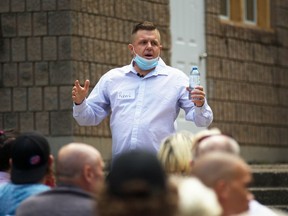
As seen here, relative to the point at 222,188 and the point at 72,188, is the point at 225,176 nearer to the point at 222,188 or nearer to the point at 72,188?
the point at 222,188

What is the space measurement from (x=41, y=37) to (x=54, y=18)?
0.27 meters

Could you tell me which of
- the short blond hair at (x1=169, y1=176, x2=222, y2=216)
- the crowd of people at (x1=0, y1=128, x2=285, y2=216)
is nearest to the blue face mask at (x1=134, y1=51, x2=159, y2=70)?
the crowd of people at (x1=0, y1=128, x2=285, y2=216)

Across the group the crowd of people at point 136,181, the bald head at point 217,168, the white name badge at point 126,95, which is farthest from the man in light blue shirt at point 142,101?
the bald head at point 217,168

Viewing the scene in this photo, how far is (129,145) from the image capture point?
8.56 m

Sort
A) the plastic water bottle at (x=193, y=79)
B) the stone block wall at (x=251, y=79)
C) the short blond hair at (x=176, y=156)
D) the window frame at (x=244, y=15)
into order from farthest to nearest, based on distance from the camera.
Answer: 1. the window frame at (x=244, y=15)
2. the stone block wall at (x=251, y=79)
3. the plastic water bottle at (x=193, y=79)
4. the short blond hair at (x=176, y=156)

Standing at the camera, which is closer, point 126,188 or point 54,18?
point 126,188

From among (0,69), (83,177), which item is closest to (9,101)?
(0,69)

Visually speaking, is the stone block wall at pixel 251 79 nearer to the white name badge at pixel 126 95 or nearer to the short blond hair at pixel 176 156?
the white name badge at pixel 126 95

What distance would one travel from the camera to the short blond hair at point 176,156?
684cm

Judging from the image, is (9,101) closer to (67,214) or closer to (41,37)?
(41,37)

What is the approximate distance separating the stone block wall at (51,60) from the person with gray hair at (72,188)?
25.8 ft

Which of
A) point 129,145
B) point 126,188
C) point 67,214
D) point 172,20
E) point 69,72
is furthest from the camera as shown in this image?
point 172,20

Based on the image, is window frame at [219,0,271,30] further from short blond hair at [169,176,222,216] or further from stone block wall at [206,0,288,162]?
short blond hair at [169,176,222,216]

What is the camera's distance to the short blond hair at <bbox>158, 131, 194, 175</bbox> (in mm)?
6844
